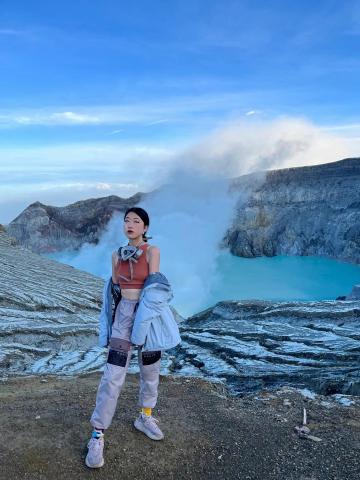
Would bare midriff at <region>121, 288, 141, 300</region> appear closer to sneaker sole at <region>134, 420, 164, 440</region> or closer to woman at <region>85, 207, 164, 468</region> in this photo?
woman at <region>85, 207, 164, 468</region>

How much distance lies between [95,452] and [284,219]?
64.7m

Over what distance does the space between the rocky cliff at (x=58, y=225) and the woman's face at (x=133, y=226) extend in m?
75.0

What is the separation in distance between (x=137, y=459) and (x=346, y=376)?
28.0ft

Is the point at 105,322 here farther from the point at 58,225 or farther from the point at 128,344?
the point at 58,225

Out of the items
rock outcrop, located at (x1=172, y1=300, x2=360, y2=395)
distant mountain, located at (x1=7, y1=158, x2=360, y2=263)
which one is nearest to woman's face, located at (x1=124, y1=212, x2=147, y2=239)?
rock outcrop, located at (x1=172, y1=300, x2=360, y2=395)

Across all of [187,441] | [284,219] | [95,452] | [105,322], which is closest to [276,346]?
[187,441]

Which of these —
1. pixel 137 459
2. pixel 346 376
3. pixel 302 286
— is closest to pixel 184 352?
pixel 346 376

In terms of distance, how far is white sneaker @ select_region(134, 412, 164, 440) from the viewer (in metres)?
6.25

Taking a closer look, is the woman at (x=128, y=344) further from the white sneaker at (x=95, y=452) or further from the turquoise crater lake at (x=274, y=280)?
the turquoise crater lake at (x=274, y=280)

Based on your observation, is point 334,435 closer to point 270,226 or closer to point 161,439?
point 161,439

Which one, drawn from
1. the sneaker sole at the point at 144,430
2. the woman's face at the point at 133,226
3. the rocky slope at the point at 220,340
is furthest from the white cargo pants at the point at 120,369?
the rocky slope at the point at 220,340

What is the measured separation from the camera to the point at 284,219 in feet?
224

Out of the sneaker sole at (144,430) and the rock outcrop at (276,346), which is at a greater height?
the sneaker sole at (144,430)

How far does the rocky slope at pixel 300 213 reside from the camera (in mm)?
62281
